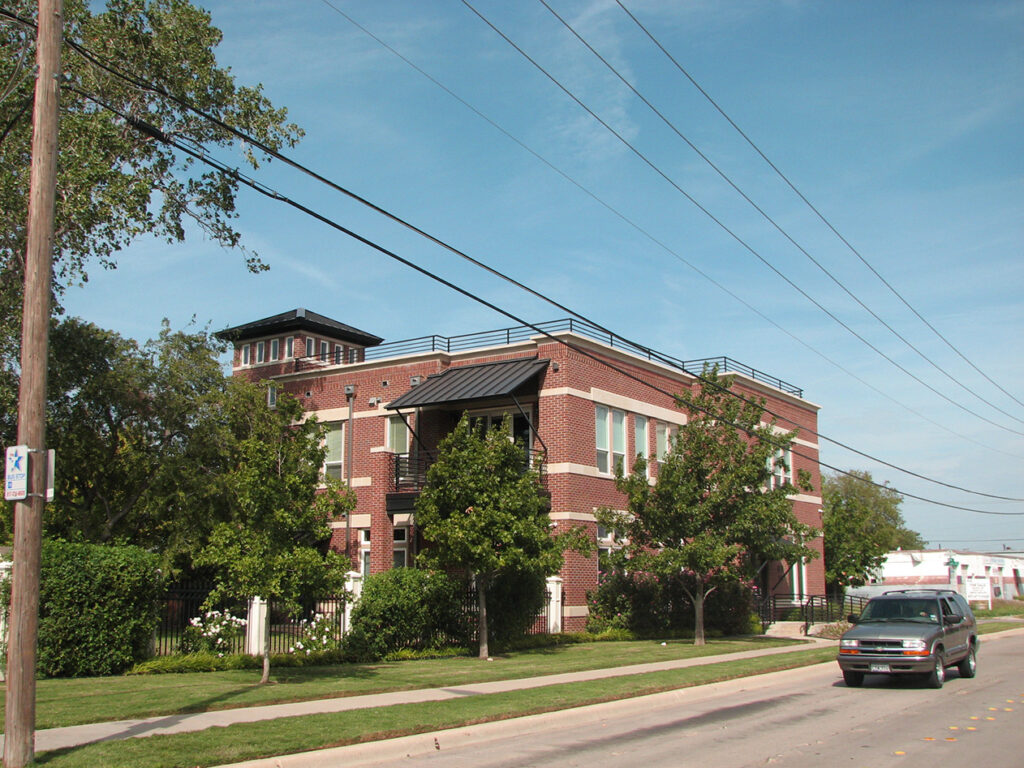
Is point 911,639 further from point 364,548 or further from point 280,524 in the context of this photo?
point 364,548

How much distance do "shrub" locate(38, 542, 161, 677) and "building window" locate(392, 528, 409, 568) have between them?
13759mm

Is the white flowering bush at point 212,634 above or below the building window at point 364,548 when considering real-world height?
below

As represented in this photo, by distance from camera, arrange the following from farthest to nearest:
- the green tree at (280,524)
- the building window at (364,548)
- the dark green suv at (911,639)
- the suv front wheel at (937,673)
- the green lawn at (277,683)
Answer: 1. the building window at (364,548)
2. the suv front wheel at (937,673)
3. the dark green suv at (911,639)
4. the green tree at (280,524)
5. the green lawn at (277,683)

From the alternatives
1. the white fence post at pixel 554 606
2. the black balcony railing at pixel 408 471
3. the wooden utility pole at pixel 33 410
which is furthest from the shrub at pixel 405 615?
the wooden utility pole at pixel 33 410

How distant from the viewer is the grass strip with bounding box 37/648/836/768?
9461 millimetres

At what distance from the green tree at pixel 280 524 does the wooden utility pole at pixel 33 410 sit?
253 inches

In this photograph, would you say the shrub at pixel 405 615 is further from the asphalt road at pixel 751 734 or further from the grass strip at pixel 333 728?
the asphalt road at pixel 751 734

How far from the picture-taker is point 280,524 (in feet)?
53.9

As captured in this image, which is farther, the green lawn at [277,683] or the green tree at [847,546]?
the green tree at [847,546]

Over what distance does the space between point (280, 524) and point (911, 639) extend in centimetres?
1120

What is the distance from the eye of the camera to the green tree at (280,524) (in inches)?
639

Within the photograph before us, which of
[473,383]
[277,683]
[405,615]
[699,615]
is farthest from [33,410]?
[699,615]

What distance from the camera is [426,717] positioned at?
40.5ft

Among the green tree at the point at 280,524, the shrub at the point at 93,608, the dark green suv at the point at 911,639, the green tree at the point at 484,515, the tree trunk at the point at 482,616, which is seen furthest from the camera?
the tree trunk at the point at 482,616
